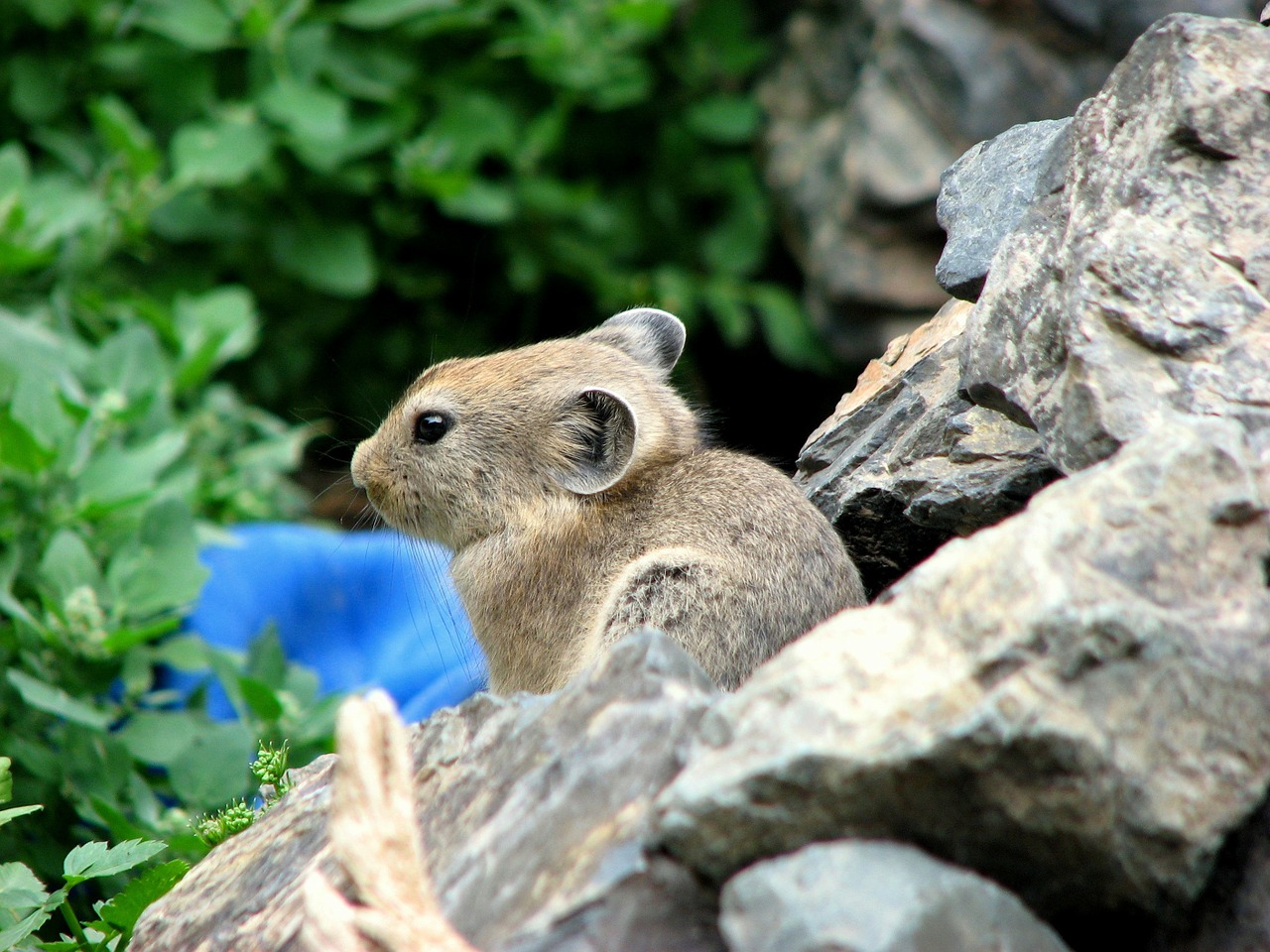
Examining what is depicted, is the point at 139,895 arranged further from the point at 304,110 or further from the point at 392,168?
the point at 392,168

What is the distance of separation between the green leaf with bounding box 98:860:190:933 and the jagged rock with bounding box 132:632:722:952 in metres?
0.05

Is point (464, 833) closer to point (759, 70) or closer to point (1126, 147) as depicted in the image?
point (1126, 147)

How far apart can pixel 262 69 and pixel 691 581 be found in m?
5.46

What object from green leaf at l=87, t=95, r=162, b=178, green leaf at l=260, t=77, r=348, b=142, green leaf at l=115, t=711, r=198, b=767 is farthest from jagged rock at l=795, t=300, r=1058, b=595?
green leaf at l=87, t=95, r=162, b=178

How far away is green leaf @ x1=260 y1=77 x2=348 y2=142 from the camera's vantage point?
24.7 ft

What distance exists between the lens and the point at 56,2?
315 inches

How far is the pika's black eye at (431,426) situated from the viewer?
4980mm

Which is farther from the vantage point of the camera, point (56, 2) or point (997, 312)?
point (56, 2)

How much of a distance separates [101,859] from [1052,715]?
97.8 inches

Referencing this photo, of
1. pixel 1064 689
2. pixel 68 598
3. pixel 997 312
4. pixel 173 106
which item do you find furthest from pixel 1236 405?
pixel 173 106

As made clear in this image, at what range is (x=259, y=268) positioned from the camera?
8.95 meters

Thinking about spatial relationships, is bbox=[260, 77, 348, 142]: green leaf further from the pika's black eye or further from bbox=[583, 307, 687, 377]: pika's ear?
the pika's black eye

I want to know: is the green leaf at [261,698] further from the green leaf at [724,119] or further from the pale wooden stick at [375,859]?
the green leaf at [724,119]

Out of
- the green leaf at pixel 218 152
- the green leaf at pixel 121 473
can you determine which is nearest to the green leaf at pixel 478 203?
the green leaf at pixel 218 152
